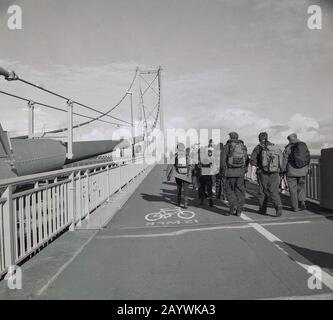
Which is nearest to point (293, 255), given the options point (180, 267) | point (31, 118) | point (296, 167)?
point (180, 267)

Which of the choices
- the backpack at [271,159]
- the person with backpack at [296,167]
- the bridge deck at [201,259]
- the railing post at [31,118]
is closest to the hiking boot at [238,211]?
the bridge deck at [201,259]

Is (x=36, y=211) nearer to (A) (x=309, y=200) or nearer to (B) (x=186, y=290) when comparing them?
(B) (x=186, y=290)

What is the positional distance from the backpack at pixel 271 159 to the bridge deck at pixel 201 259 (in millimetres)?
909

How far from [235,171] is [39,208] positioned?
3.91 meters

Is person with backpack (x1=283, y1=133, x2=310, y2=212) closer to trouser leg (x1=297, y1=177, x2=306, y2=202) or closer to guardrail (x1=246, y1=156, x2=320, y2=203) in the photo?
trouser leg (x1=297, y1=177, x2=306, y2=202)

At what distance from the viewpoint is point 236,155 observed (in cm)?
732

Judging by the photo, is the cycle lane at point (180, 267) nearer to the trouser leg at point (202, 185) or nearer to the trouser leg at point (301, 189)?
the trouser leg at point (301, 189)

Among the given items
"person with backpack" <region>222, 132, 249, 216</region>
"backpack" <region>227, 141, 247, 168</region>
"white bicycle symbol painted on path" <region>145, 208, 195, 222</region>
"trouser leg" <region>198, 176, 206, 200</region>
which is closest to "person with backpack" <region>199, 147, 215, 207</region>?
"trouser leg" <region>198, 176, 206, 200</region>

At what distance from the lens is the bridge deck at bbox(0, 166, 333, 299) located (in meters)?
3.51

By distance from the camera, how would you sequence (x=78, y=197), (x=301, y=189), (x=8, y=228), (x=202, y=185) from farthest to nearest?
(x=202, y=185), (x=301, y=189), (x=78, y=197), (x=8, y=228)

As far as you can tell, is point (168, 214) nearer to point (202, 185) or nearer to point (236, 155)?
point (202, 185)

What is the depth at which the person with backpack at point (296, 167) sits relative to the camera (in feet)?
25.4
